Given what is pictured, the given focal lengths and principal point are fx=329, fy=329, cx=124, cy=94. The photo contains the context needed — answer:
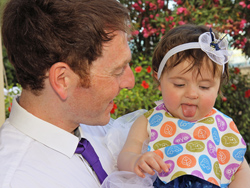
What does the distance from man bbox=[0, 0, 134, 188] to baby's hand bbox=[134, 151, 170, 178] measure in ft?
0.83

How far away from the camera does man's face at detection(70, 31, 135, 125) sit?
1735mm

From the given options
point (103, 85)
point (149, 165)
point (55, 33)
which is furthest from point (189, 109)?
point (55, 33)

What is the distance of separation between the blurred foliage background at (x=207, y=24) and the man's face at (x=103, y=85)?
2.40m

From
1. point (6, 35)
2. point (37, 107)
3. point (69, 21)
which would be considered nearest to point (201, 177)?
point (37, 107)

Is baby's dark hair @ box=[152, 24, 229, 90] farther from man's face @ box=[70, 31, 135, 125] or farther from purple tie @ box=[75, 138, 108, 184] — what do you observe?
purple tie @ box=[75, 138, 108, 184]

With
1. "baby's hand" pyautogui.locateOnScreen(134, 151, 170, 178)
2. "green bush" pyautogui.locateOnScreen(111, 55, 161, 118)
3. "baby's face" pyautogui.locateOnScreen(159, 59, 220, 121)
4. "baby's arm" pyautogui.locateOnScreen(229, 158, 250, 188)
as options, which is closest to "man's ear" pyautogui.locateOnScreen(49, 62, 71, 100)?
"baby's hand" pyautogui.locateOnScreen(134, 151, 170, 178)

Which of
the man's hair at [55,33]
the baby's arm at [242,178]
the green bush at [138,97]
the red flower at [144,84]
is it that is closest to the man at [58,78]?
the man's hair at [55,33]

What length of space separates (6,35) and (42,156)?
2.15 feet

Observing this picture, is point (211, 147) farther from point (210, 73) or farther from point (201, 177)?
point (210, 73)

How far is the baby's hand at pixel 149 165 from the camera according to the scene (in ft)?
5.52

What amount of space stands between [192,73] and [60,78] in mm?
790

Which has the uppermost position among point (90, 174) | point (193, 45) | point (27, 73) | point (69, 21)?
point (69, 21)

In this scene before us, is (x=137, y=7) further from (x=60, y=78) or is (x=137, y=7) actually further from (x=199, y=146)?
(x=60, y=78)

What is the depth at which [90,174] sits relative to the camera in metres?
1.81
